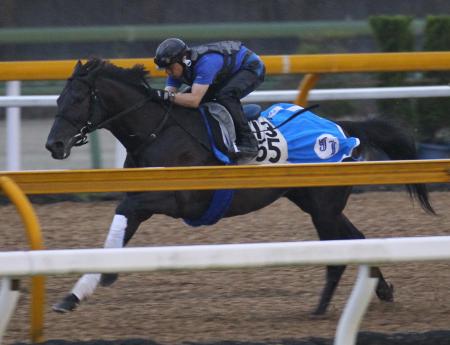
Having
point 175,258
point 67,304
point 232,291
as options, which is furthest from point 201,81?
point 175,258

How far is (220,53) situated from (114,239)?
1211mm

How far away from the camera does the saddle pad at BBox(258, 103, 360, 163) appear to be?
18.6ft

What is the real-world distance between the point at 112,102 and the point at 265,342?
1667 mm

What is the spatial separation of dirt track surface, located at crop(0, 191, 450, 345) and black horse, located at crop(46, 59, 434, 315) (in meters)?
0.29

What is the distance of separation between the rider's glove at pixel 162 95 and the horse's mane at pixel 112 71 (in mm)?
97

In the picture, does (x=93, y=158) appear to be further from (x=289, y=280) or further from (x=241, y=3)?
(x=241, y=3)

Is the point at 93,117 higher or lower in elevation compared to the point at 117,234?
higher

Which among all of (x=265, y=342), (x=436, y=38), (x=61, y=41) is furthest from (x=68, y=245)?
(x=61, y=41)

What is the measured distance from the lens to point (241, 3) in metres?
16.1

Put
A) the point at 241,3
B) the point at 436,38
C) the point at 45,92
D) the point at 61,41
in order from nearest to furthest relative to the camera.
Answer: the point at 436,38 < the point at 45,92 < the point at 61,41 < the point at 241,3

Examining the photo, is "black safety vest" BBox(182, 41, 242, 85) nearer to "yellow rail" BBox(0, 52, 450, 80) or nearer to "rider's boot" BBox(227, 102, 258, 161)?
"rider's boot" BBox(227, 102, 258, 161)

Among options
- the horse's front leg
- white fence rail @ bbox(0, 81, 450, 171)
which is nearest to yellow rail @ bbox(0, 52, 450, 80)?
white fence rail @ bbox(0, 81, 450, 171)

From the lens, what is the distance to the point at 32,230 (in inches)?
160

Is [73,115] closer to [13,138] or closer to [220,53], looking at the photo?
[220,53]
